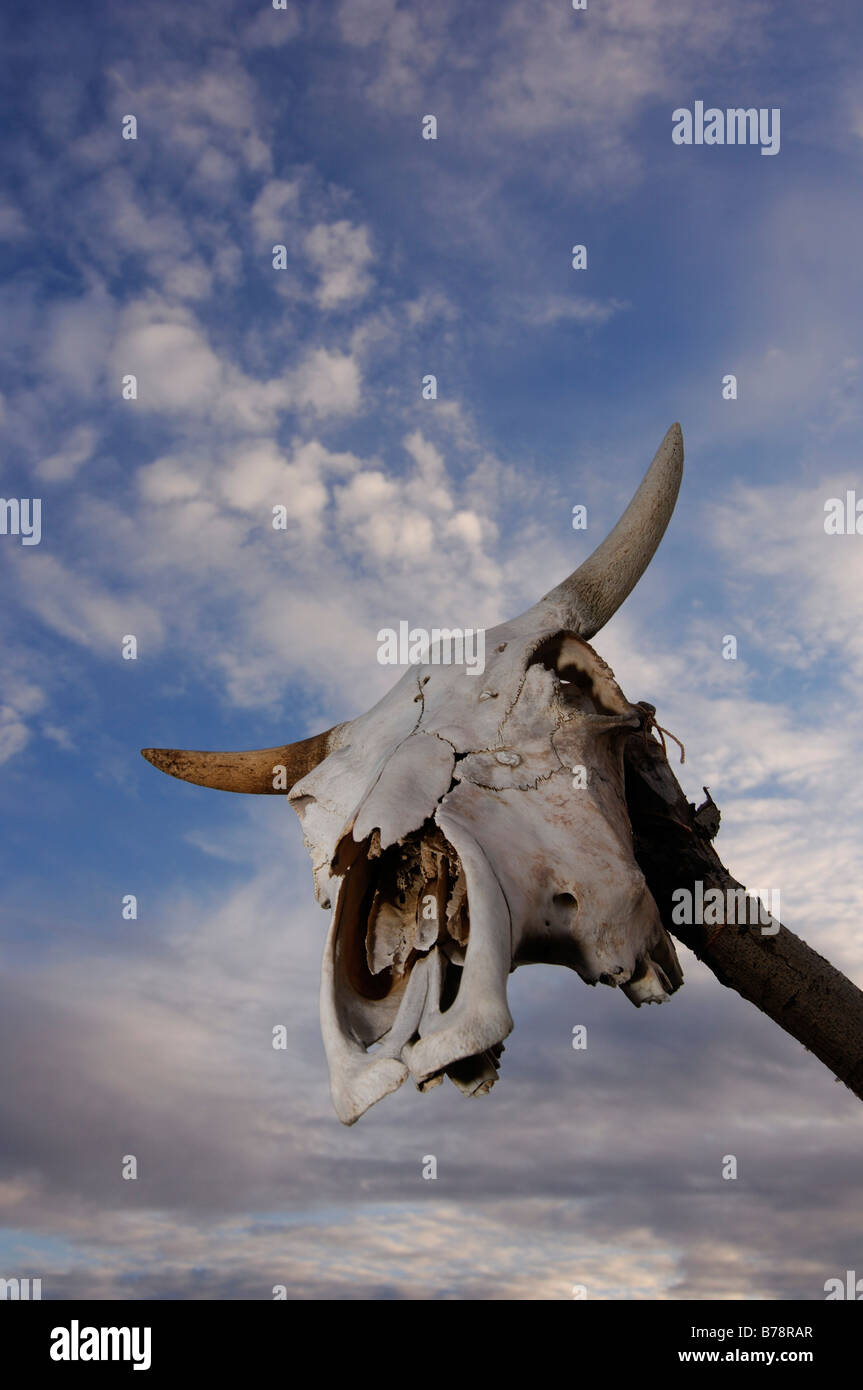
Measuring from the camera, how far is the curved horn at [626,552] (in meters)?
4.32

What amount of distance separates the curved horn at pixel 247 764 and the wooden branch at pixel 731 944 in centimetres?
126

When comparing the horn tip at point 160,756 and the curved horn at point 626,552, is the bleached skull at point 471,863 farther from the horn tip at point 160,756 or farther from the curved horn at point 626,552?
the horn tip at point 160,756

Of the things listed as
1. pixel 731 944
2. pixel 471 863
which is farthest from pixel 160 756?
pixel 731 944

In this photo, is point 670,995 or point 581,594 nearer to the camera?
point 670,995

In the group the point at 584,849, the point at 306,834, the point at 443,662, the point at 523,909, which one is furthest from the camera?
the point at 443,662

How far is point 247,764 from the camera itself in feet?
14.4

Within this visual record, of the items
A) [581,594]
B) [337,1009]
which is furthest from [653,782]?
[337,1009]

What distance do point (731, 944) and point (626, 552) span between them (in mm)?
1668

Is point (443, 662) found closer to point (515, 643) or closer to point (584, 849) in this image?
point (515, 643)

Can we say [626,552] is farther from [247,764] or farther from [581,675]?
[247,764]

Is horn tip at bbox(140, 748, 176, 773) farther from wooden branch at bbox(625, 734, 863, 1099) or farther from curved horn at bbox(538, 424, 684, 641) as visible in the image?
wooden branch at bbox(625, 734, 863, 1099)

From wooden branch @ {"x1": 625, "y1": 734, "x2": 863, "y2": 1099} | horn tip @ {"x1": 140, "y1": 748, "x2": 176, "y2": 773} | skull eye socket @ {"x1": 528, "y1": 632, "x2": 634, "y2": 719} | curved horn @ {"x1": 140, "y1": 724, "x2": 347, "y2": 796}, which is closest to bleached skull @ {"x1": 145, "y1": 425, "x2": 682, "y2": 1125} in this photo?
skull eye socket @ {"x1": 528, "y1": 632, "x2": 634, "y2": 719}

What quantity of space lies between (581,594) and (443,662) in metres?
0.69

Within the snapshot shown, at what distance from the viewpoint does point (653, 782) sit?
4.27m
